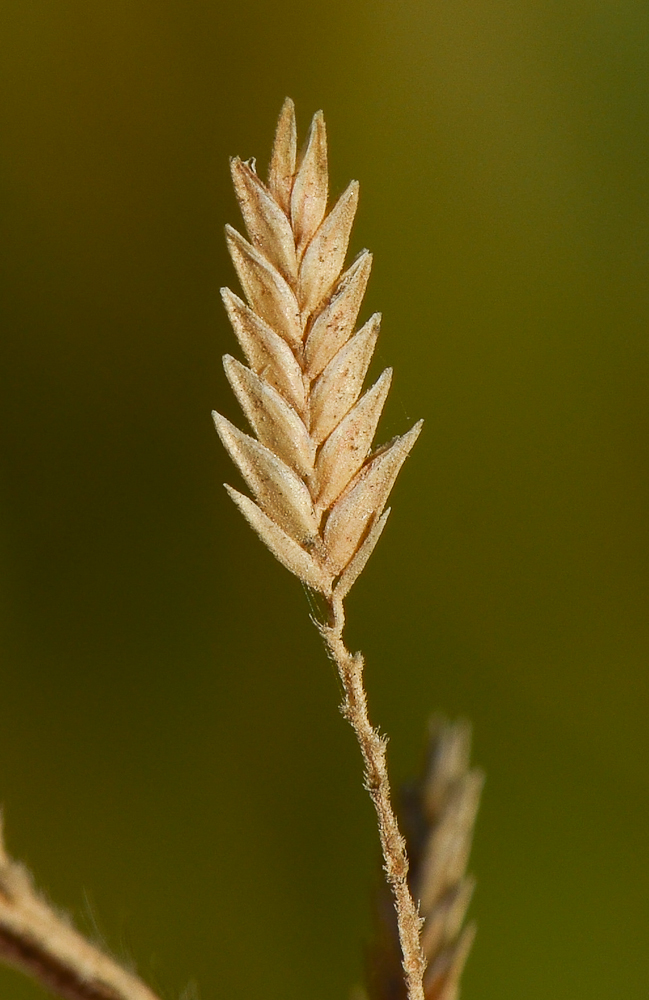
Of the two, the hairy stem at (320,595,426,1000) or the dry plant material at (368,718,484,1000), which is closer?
the hairy stem at (320,595,426,1000)

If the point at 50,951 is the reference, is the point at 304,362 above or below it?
above

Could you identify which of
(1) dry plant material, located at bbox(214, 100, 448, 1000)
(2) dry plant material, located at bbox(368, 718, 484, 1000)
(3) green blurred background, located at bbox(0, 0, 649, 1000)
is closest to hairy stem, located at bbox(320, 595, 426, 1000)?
(1) dry plant material, located at bbox(214, 100, 448, 1000)

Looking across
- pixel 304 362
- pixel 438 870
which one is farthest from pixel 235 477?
pixel 304 362

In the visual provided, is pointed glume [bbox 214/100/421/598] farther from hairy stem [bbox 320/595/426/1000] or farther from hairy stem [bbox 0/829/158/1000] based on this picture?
hairy stem [bbox 0/829/158/1000]

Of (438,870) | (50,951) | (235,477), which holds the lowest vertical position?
(438,870)

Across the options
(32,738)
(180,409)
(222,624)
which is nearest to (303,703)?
(222,624)

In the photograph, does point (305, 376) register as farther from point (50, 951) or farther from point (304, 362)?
point (50, 951)

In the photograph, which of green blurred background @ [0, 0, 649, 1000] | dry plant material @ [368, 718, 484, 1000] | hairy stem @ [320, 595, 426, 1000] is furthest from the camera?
green blurred background @ [0, 0, 649, 1000]
